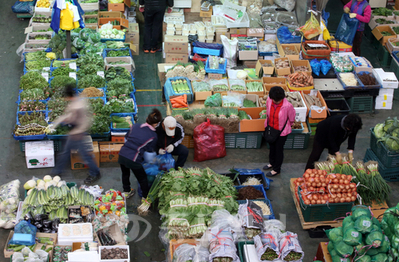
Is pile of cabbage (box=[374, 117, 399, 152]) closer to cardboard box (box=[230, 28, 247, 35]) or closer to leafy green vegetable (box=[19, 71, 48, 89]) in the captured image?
cardboard box (box=[230, 28, 247, 35])

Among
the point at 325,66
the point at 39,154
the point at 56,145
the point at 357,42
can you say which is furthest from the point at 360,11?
the point at 39,154

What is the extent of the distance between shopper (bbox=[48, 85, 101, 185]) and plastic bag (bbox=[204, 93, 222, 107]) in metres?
2.58

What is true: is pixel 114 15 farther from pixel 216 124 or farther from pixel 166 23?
pixel 216 124

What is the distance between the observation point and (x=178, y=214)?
634 centimetres

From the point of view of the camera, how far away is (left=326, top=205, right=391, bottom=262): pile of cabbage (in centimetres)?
539

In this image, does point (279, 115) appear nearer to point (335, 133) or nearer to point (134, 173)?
point (335, 133)

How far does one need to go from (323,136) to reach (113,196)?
359cm

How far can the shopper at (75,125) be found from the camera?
730cm

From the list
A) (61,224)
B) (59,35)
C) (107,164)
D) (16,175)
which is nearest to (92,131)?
(107,164)

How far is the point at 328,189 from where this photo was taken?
6723 millimetres

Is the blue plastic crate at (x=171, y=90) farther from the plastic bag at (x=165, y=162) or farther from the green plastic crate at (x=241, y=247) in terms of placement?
the green plastic crate at (x=241, y=247)

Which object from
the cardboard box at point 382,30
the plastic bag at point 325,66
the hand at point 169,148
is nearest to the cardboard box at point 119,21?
the plastic bag at point 325,66

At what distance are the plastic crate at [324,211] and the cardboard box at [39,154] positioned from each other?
4.44 meters

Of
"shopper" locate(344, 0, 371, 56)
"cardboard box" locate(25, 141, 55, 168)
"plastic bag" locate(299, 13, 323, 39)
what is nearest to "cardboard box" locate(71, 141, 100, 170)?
"cardboard box" locate(25, 141, 55, 168)
